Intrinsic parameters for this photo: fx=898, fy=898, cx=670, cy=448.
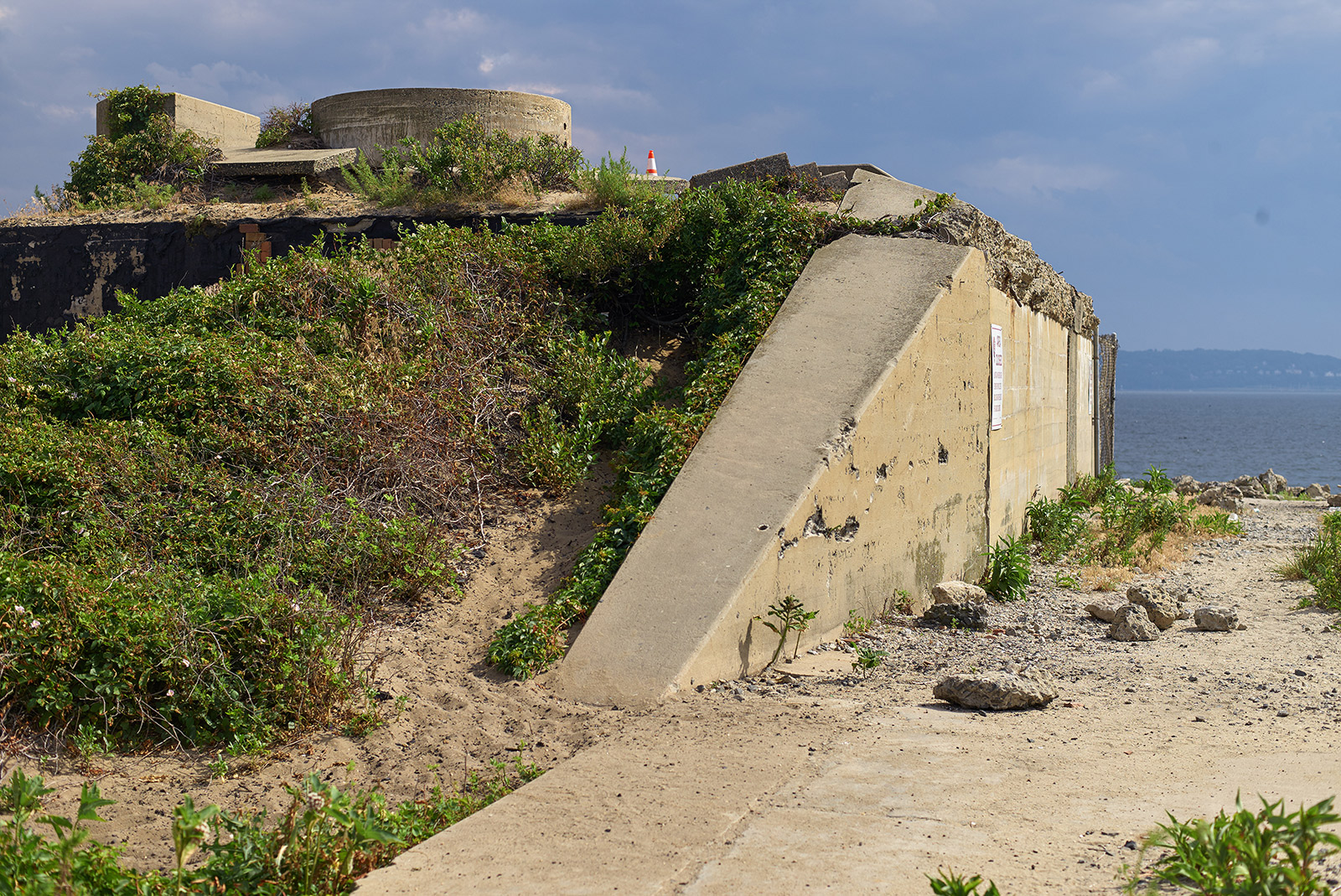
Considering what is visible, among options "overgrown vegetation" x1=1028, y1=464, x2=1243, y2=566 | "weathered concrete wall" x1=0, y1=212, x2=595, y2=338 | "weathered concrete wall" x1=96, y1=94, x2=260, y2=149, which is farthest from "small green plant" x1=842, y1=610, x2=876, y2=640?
"weathered concrete wall" x1=96, y1=94, x2=260, y2=149

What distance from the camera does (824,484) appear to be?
5.11 m

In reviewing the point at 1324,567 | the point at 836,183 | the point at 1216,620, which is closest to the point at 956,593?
the point at 1216,620

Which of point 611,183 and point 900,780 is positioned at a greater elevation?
point 611,183

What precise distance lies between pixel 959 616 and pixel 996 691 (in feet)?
5.23

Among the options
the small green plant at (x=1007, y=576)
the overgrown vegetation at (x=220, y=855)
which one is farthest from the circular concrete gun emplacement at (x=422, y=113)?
the overgrown vegetation at (x=220, y=855)

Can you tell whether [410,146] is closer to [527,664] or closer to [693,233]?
[693,233]

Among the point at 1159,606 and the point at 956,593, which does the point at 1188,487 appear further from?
the point at 956,593

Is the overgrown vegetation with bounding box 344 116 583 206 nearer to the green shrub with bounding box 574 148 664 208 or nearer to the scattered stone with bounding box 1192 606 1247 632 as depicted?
the green shrub with bounding box 574 148 664 208

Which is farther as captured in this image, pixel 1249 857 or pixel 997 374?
pixel 997 374

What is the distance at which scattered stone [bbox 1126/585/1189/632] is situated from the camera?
594 centimetres

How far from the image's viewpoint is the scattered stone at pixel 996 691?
13.4 ft

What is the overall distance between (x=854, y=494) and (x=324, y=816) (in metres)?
3.52

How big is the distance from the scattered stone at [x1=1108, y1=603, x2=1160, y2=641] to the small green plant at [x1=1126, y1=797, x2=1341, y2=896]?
3366 millimetres

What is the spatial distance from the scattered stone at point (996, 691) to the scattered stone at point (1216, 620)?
222 cm
